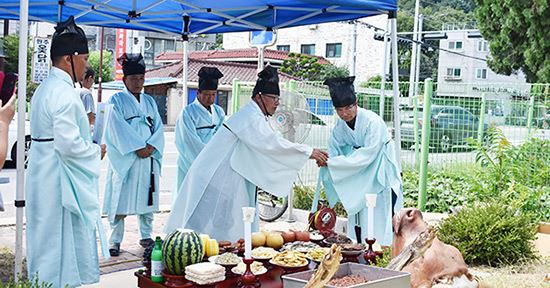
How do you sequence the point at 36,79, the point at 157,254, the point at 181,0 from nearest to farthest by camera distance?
the point at 157,254, the point at 181,0, the point at 36,79

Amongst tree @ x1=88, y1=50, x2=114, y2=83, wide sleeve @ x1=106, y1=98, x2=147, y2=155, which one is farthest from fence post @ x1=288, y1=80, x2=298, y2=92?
tree @ x1=88, y1=50, x2=114, y2=83

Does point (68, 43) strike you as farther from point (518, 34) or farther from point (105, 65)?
point (105, 65)

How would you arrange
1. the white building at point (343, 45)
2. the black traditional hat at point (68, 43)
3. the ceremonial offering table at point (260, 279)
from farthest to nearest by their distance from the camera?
the white building at point (343, 45)
the black traditional hat at point (68, 43)
the ceremonial offering table at point (260, 279)

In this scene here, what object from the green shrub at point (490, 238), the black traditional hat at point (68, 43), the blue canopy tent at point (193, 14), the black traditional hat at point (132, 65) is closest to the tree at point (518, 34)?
the blue canopy tent at point (193, 14)

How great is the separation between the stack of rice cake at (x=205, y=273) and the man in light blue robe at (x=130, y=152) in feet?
10.7

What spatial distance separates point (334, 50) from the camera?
43.3 m

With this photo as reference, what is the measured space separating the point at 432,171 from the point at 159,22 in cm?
445

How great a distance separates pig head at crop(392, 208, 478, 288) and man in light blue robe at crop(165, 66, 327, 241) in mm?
1459

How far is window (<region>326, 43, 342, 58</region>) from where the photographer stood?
4297 centimetres

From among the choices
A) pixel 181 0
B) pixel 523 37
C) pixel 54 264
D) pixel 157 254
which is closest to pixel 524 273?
pixel 157 254

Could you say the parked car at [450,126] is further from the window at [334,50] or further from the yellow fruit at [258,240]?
the window at [334,50]

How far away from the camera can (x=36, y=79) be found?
35.9 ft

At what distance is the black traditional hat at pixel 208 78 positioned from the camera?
720 centimetres

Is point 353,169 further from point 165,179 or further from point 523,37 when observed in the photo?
point 523,37
